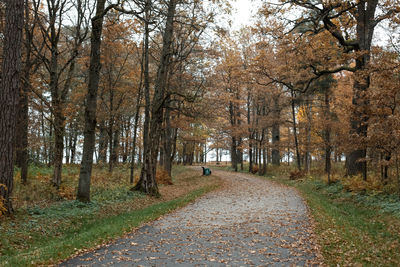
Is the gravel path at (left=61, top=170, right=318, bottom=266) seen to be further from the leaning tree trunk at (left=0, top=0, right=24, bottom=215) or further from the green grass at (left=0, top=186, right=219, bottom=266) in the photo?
the leaning tree trunk at (left=0, top=0, right=24, bottom=215)

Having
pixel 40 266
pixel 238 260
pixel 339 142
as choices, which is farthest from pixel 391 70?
pixel 40 266

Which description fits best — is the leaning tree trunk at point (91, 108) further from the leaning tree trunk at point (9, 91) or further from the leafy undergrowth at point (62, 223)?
the leaning tree trunk at point (9, 91)

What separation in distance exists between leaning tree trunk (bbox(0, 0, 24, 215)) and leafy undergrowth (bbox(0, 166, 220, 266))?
97 centimetres

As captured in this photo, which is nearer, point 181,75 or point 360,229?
point 360,229

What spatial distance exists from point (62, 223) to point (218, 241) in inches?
177

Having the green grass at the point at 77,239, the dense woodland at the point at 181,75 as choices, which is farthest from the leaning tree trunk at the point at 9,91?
the green grass at the point at 77,239

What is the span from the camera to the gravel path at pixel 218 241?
5.48 metres

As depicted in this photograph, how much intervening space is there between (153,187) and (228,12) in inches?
390

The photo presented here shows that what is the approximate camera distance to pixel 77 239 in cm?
653

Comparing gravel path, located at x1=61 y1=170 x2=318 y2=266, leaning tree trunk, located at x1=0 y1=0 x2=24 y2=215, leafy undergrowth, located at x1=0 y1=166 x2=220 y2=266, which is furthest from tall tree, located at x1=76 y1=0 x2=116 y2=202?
gravel path, located at x1=61 y1=170 x2=318 y2=266

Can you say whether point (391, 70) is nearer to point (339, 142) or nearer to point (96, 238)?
point (339, 142)

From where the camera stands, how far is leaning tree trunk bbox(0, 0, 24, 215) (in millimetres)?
7621

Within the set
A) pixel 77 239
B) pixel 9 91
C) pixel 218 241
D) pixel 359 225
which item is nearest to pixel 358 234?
pixel 359 225

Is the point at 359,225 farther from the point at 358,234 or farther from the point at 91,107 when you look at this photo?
the point at 91,107
